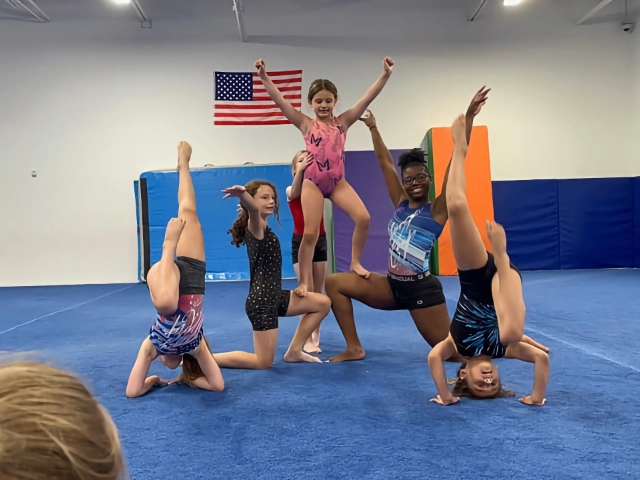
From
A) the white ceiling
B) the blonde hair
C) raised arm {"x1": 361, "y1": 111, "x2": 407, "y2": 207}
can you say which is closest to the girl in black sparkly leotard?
raised arm {"x1": 361, "y1": 111, "x2": 407, "y2": 207}

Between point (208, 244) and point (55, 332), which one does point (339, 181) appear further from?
point (208, 244)

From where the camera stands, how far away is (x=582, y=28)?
753 cm

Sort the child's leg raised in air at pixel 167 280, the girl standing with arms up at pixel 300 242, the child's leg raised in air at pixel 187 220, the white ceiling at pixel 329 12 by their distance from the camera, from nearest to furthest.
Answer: the child's leg raised in air at pixel 167 280
the child's leg raised in air at pixel 187 220
the girl standing with arms up at pixel 300 242
the white ceiling at pixel 329 12

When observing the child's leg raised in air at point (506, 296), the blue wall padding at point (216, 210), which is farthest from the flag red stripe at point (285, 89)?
the child's leg raised in air at point (506, 296)

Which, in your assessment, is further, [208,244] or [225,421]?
[208,244]

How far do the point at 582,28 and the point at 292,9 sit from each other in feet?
13.7

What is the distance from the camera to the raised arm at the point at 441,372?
1.88m

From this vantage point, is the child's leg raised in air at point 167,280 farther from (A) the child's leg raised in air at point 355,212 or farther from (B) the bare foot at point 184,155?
(A) the child's leg raised in air at point 355,212

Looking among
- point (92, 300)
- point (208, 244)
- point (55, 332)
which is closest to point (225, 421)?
point (55, 332)

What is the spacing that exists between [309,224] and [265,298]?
0.53 m

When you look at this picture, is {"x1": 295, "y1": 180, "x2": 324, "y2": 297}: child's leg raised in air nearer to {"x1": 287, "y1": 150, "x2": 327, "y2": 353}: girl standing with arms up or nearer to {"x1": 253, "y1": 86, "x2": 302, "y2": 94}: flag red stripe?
{"x1": 287, "y1": 150, "x2": 327, "y2": 353}: girl standing with arms up

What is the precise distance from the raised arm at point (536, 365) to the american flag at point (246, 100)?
598cm

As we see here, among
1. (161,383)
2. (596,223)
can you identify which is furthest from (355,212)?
(596,223)

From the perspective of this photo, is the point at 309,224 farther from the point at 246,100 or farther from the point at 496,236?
the point at 246,100
